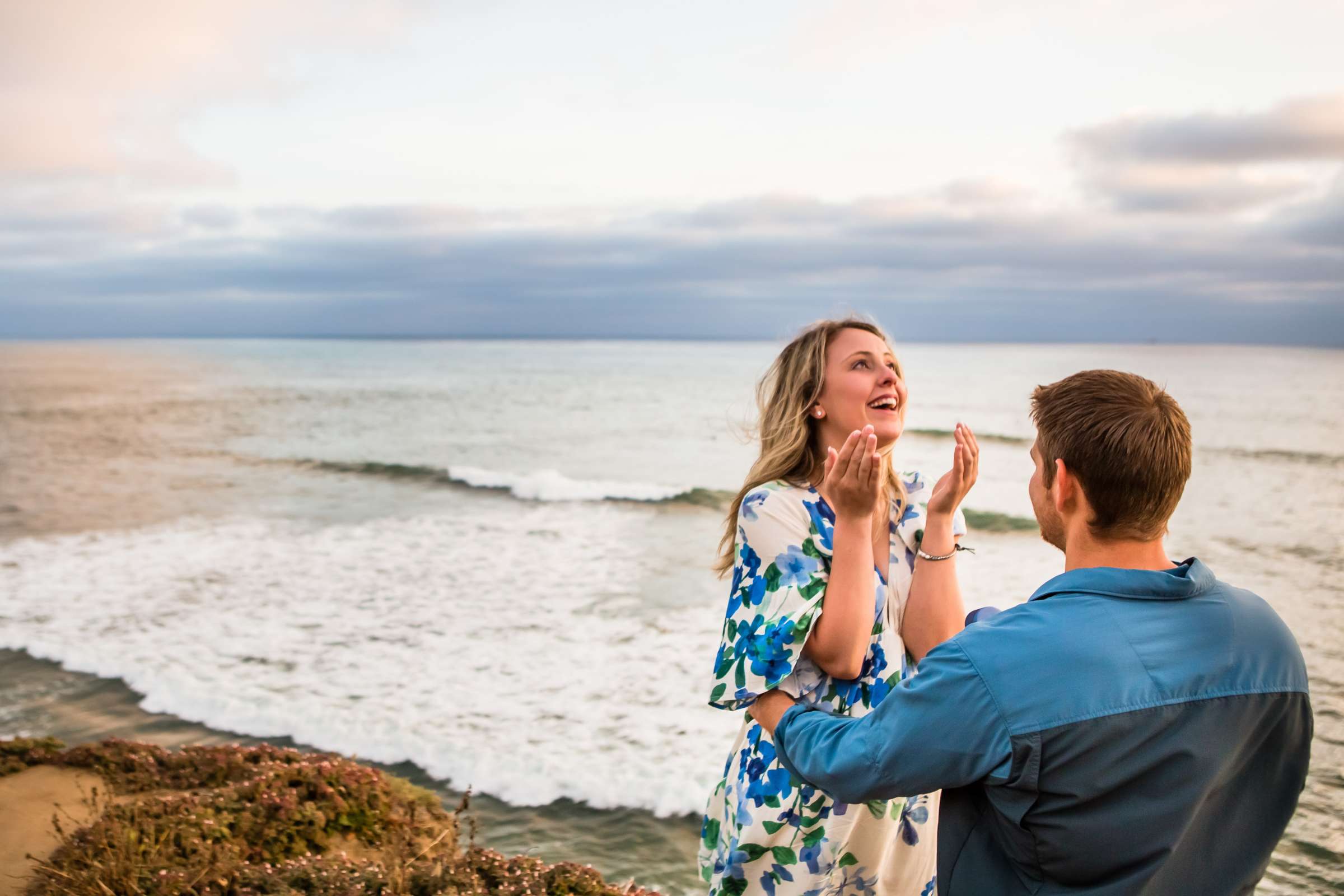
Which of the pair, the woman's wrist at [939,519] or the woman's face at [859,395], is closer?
the woman's wrist at [939,519]

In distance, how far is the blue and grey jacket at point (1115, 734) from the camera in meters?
1.66

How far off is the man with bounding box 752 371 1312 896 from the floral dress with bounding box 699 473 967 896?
778 millimetres

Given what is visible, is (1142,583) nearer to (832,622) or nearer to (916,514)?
(832,622)

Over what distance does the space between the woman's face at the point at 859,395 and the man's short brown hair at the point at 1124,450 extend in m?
1.35

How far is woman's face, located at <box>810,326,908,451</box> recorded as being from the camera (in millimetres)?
3346

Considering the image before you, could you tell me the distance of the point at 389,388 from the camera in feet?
184

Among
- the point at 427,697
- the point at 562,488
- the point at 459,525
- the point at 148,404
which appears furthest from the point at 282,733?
the point at 148,404

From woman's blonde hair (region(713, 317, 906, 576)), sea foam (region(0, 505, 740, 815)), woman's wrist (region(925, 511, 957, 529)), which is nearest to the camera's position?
woman's wrist (region(925, 511, 957, 529))

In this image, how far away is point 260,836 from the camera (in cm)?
470

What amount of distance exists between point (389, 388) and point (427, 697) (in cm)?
5045

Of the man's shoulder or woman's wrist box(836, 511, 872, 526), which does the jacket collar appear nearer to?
the man's shoulder

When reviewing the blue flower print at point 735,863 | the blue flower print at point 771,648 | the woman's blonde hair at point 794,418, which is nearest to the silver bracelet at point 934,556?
the woman's blonde hair at point 794,418

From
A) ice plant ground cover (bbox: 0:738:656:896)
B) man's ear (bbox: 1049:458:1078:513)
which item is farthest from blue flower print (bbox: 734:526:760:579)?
ice plant ground cover (bbox: 0:738:656:896)

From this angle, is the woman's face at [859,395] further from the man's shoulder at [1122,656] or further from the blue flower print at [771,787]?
the man's shoulder at [1122,656]
